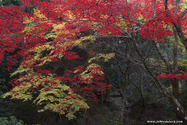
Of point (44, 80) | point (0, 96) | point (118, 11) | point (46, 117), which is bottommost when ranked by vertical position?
point (46, 117)

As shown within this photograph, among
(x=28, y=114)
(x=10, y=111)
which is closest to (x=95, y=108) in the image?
(x=28, y=114)

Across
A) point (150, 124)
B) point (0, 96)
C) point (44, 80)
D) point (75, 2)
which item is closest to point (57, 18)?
point (75, 2)

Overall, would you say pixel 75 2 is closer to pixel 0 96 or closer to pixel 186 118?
pixel 186 118

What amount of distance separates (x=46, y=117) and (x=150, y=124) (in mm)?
6784

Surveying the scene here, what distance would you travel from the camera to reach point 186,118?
4328 millimetres

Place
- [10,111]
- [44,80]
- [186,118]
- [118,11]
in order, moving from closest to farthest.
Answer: [186,118] < [118,11] < [44,80] < [10,111]

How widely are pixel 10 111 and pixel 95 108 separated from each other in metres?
5.27

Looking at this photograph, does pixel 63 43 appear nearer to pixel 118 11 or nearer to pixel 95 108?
pixel 118 11

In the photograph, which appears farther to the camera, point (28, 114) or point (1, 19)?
point (28, 114)

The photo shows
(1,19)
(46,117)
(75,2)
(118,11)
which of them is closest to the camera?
(118,11)

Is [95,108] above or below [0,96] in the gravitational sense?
below

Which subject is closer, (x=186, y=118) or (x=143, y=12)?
(x=186, y=118)

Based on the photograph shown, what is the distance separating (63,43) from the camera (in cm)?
635

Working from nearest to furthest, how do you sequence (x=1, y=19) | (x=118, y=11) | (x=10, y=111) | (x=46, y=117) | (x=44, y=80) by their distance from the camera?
(x=118, y=11)
(x=1, y=19)
(x=44, y=80)
(x=10, y=111)
(x=46, y=117)
